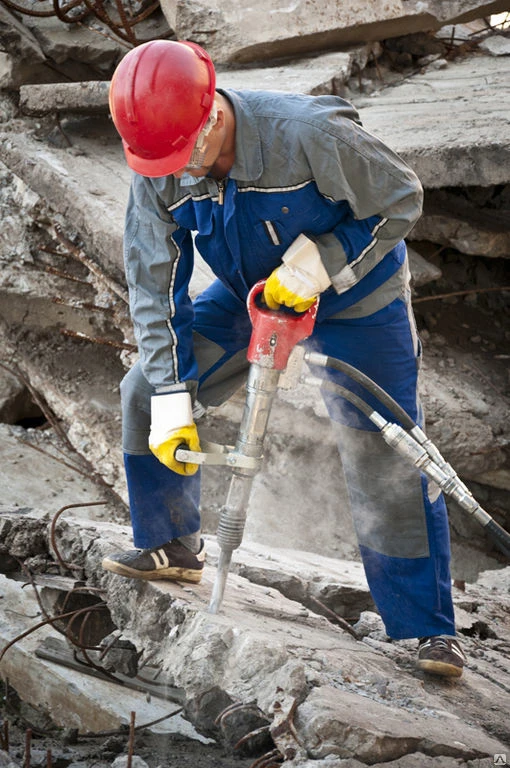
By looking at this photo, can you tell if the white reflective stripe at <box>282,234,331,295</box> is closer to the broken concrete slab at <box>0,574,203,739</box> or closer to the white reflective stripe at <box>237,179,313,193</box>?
the white reflective stripe at <box>237,179,313,193</box>

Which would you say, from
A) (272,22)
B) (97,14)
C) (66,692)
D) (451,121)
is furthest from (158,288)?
(97,14)

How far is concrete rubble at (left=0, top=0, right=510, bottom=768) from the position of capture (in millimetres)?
2121

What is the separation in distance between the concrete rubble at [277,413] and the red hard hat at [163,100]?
1227mm

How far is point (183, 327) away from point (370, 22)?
3.28 m

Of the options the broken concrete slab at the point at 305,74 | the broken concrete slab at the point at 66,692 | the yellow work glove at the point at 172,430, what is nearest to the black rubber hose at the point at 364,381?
the yellow work glove at the point at 172,430

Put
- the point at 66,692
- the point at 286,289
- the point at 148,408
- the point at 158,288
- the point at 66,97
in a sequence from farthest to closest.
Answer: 1. the point at 66,97
2. the point at 66,692
3. the point at 148,408
4. the point at 158,288
5. the point at 286,289

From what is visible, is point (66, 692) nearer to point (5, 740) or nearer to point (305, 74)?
point (5, 740)

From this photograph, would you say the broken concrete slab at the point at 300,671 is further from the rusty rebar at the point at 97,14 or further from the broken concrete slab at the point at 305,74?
the rusty rebar at the point at 97,14

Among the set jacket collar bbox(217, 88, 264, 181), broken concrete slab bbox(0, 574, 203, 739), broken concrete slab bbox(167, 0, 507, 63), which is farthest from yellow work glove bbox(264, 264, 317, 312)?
broken concrete slab bbox(167, 0, 507, 63)

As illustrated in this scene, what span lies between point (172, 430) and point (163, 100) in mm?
844

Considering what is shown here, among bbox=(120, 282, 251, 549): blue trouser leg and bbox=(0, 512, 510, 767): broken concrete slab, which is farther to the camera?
bbox=(120, 282, 251, 549): blue trouser leg

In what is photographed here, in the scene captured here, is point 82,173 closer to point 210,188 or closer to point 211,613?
point 210,188

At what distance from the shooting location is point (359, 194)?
6.98 feet

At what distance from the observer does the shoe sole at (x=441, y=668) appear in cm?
242
